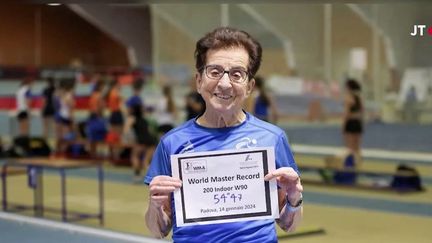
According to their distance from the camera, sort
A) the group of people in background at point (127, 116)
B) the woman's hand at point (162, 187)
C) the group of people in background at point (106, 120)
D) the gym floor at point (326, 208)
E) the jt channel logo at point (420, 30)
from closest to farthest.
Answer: the woman's hand at point (162, 187) < the gym floor at point (326, 208) < the jt channel logo at point (420, 30) < the group of people in background at point (127, 116) < the group of people in background at point (106, 120)

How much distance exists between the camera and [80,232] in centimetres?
706

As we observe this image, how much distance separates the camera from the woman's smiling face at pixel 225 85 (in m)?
2.18

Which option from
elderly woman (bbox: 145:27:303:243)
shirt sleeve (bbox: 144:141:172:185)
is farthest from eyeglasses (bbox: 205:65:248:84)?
shirt sleeve (bbox: 144:141:172:185)

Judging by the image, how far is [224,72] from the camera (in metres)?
2.17

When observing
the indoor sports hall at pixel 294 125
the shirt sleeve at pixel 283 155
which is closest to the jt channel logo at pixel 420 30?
the indoor sports hall at pixel 294 125

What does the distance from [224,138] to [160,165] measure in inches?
7.9

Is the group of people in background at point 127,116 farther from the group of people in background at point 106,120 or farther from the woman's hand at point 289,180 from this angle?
the woman's hand at point 289,180

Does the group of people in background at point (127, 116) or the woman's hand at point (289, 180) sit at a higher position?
the woman's hand at point (289, 180)

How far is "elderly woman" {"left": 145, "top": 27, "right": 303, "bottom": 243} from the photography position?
218 centimetres

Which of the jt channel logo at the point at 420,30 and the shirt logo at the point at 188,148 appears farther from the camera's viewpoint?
the jt channel logo at the point at 420,30

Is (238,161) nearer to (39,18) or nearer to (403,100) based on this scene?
(403,100)

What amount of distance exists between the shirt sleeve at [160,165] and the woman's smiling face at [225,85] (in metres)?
0.19

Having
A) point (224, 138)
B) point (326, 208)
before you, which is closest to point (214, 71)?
point (224, 138)

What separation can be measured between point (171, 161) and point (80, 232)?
5.06 m
